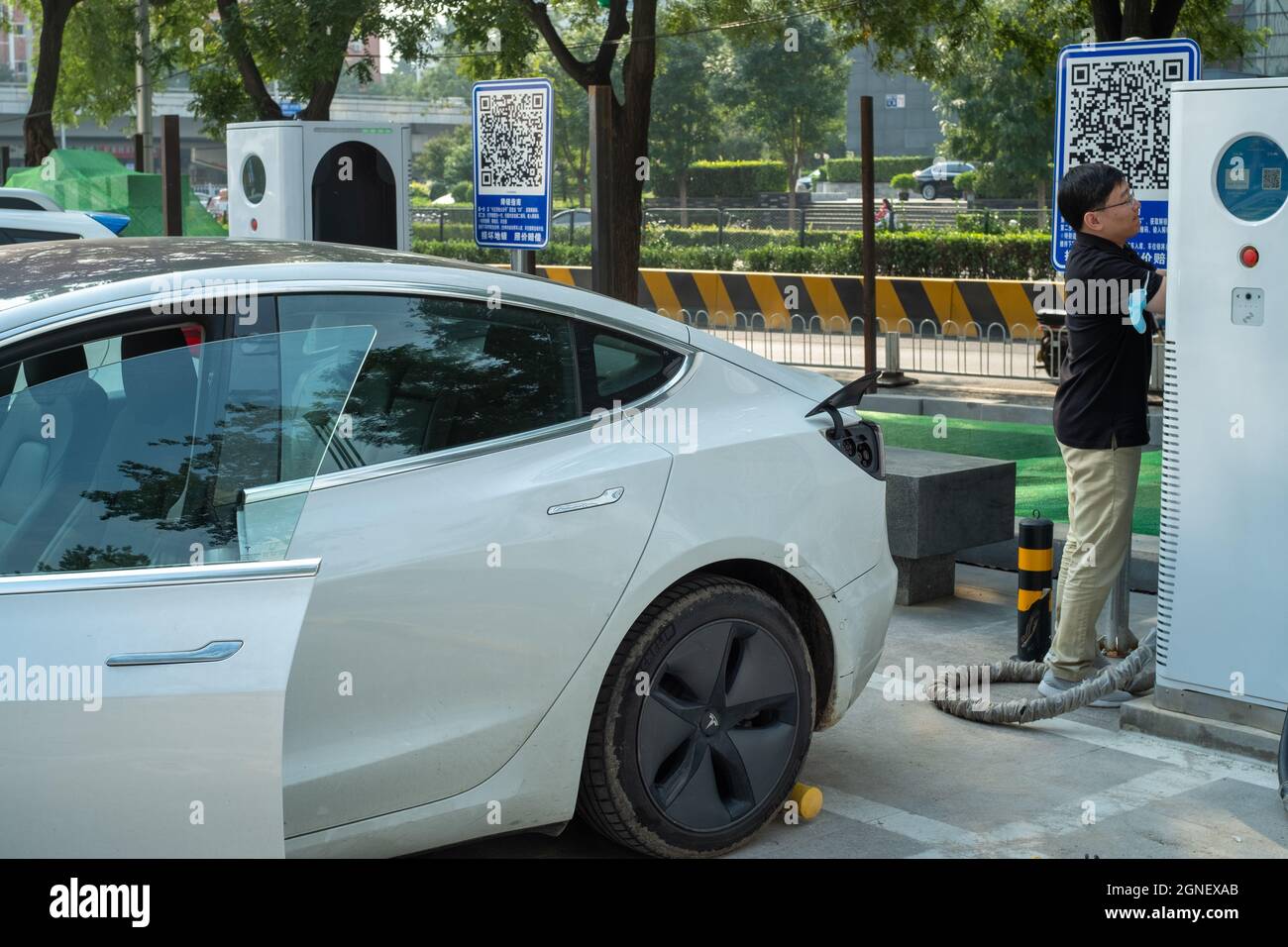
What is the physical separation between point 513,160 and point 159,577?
6.29 metres

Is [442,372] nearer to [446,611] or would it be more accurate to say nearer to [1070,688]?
[446,611]

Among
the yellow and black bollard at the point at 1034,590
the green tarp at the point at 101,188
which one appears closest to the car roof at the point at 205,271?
the yellow and black bollard at the point at 1034,590

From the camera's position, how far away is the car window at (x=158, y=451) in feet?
10.8

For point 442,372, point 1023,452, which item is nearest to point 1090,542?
point 442,372

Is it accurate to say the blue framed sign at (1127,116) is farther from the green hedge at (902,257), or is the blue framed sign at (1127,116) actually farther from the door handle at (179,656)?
the green hedge at (902,257)

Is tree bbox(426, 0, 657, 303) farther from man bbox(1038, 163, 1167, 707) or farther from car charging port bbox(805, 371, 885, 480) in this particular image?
car charging port bbox(805, 371, 885, 480)

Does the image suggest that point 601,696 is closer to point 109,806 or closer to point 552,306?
point 552,306

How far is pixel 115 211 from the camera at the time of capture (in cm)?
2161

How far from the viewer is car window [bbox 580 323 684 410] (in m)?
4.29

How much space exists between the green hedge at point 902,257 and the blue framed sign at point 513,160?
48.6 ft

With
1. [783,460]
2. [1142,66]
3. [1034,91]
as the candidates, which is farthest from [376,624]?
[1034,91]

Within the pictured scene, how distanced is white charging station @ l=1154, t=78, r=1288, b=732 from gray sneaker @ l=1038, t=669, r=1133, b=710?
0.44 m

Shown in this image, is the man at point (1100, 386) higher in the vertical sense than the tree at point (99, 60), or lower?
lower
